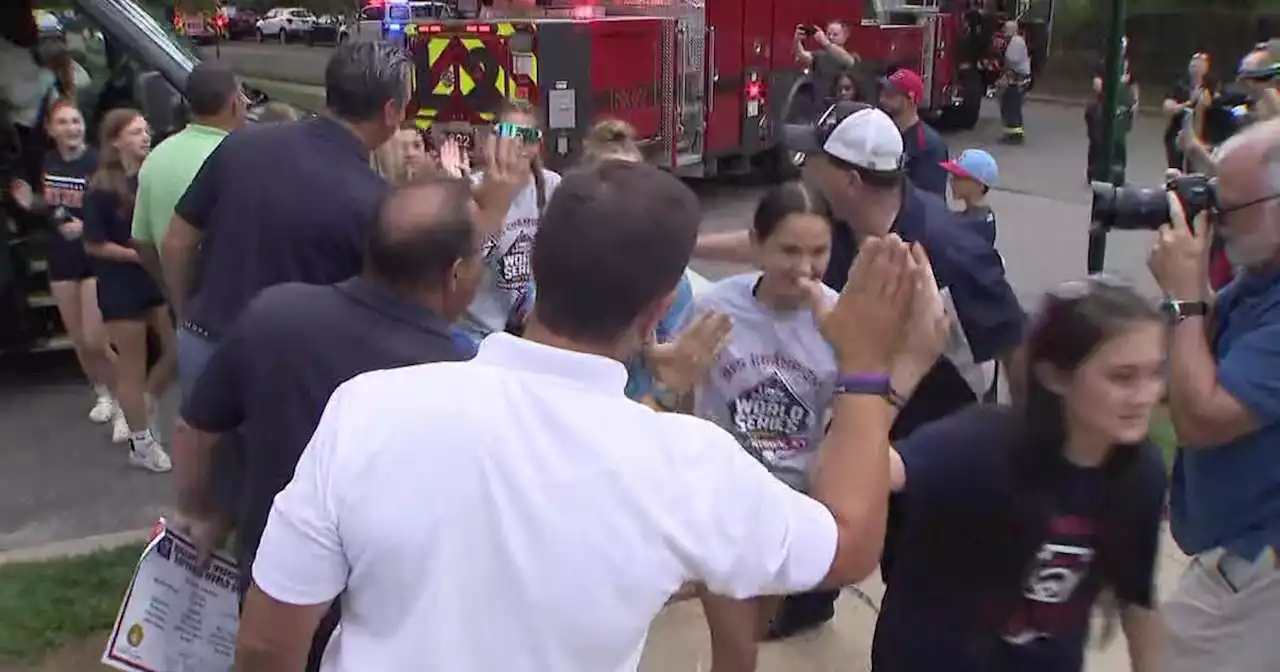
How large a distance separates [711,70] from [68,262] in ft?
25.1

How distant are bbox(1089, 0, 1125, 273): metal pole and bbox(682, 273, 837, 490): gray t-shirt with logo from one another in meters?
2.74

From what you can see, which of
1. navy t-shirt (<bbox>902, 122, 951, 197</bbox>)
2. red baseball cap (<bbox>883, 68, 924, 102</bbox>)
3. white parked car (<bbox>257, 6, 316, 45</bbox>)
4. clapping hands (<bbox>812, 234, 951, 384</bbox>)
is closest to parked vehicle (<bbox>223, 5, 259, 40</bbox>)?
white parked car (<bbox>257, 6, 316, 45</bbox>)

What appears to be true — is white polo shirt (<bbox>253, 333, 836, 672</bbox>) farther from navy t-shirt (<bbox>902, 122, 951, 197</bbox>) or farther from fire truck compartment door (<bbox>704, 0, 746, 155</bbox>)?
fire truck compartment door (<bbox>704, 0, 746, 155</bbox>)

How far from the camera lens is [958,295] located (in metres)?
3.54

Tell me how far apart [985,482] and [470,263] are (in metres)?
1.12

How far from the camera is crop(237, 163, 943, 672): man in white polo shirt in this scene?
1.54 metres

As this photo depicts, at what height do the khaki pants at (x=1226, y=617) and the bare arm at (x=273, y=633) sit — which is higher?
the bare arm at (x=273, y=633)

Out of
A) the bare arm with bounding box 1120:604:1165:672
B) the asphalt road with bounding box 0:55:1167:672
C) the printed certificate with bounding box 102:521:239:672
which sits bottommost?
the asphalt road with bounding box 0:55:1167:672

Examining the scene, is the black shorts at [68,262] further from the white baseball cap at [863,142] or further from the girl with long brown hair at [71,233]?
the white baseball cap at [863,142]

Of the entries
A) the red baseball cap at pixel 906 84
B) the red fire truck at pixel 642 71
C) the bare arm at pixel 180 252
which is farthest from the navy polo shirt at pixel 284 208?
the red fire truck at pixel 642 71

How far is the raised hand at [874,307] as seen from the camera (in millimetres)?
1713

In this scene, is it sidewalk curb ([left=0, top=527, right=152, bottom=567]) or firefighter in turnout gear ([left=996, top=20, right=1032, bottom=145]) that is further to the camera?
firefighter in turnout gear ([left=996, top=20, right=1032, bottom=145])

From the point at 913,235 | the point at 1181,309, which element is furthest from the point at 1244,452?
the point at 913,235

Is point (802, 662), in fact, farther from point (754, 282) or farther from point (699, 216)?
point (699, 216)
